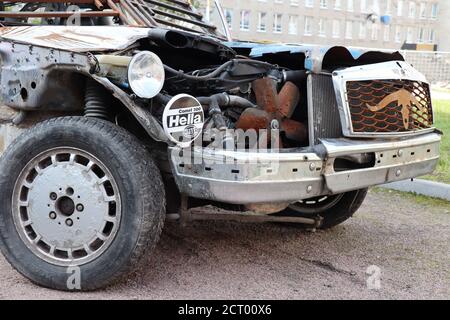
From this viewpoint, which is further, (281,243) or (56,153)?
(281,243)

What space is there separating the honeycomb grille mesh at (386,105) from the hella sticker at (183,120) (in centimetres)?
93

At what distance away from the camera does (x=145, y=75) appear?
3.59 metres

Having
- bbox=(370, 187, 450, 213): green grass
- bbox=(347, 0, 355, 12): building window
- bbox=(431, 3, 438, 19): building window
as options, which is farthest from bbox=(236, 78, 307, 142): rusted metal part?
bbox=(431, 3, 438, 19): building window

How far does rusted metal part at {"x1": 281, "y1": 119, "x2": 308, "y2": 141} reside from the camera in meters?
4.05

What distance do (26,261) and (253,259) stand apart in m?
1.50

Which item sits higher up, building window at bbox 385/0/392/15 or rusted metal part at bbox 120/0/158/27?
rusted metal part at bbox 120/0/158/27

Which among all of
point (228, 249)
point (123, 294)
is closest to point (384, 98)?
point (228, 249)

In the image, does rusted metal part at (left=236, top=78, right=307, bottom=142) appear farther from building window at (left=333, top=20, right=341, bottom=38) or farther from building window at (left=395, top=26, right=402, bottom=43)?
building window at (left=395, top=26, right=402, bottom=43)

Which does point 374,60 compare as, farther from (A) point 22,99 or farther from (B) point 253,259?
(A) point 22,99

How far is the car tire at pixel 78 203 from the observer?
3.55m

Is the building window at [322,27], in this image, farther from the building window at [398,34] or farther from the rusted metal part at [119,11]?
the rusted metal part at [119,11]

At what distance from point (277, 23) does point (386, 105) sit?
46.1 metres

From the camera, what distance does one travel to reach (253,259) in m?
4.42

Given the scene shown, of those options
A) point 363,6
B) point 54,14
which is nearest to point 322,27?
point 363,6
